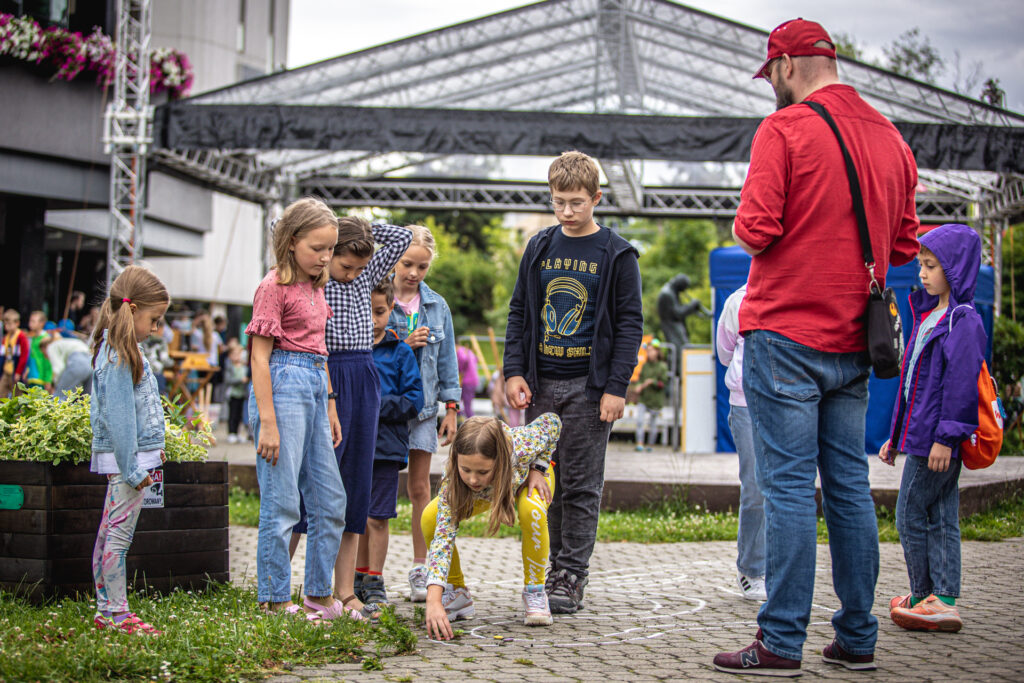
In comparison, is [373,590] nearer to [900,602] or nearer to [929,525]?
[900,602]

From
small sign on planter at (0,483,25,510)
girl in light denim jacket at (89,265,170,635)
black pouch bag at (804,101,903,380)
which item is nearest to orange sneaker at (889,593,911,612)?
black pouch bag at (804,101,903,380)

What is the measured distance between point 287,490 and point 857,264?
2.38 meters

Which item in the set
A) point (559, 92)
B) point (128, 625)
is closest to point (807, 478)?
point (128, 625)

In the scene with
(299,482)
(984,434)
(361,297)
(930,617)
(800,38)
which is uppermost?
(800,38)

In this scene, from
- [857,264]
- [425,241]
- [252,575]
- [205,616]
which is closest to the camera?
[857,264]

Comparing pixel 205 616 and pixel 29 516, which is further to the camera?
pixel 29 516

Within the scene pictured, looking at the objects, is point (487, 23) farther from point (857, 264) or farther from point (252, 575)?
point (857, 264)

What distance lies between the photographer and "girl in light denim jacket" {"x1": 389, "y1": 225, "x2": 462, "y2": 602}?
496 cm

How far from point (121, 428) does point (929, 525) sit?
136 inches

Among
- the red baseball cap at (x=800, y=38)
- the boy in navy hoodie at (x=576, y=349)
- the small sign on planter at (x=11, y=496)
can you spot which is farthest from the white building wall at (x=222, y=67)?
the red baseball cap at (x=800, y=38)

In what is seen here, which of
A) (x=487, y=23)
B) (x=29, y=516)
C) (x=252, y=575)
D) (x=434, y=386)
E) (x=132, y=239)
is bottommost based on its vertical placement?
(x=252, y=575)

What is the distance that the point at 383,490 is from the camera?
473cm

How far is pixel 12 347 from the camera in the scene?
13281 mm

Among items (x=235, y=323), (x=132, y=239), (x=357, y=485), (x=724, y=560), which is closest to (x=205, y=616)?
(x=357, y=485)
